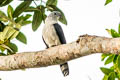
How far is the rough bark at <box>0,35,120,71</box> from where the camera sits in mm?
1597

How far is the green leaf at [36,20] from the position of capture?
3.03 meters

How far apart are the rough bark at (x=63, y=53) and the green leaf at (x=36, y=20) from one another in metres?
0.92

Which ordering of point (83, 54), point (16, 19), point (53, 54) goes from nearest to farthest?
point (83, 54) → point (53, 54) → point (16, 19)

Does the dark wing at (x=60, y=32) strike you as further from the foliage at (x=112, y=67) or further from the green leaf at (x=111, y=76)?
the green leaf at (x=111, y=76)

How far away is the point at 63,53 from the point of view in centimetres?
188

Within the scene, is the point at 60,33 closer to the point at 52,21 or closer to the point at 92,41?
the point at 52,21

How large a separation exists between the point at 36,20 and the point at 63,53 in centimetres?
126

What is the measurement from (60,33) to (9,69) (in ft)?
6.96

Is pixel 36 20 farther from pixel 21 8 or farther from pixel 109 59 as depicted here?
pixel 109 59

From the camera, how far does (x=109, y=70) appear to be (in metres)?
2.71

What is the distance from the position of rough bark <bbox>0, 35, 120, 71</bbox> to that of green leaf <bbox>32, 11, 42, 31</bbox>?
3.02ft

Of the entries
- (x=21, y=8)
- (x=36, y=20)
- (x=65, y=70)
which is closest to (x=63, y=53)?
(x=21, y=8)

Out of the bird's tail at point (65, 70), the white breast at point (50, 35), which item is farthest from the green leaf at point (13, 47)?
the white breast at point (50, 35)

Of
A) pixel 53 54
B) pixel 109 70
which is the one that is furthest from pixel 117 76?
pixel 53 54
